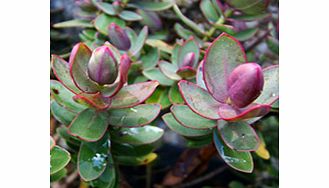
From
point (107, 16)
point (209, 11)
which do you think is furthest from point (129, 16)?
point (209, 11)

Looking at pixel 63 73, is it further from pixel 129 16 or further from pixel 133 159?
pixel 129 16

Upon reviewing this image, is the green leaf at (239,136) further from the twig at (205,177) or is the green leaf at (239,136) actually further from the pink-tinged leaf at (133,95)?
the twig at (205,177)

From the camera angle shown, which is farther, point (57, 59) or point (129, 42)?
point (129, 42)

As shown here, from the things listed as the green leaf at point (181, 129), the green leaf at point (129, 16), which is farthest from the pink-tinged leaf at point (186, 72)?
the green leaf at point (129, 16)
